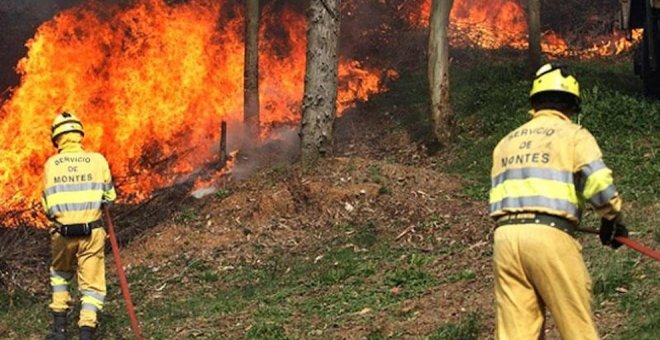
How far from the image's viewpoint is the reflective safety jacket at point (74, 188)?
8773 mm

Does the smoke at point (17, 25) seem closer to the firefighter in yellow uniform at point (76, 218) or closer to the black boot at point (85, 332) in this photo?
the firefighter in yellow uniform at point (76, 218)

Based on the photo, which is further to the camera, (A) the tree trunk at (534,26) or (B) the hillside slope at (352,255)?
(A) the tree trunk at (534,26)

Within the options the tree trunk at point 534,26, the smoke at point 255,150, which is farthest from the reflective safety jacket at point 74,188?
the tree trunk at point 534,26

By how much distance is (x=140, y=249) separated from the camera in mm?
12766

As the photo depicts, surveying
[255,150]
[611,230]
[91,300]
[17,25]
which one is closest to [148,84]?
[17,25]

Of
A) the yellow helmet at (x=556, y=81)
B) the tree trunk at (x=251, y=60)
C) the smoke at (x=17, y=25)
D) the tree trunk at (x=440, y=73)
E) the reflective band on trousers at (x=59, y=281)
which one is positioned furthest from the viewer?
the smoke at (x=17, y=25)

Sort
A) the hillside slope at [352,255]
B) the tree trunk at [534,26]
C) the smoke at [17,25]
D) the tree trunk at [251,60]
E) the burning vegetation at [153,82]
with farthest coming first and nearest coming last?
the smoke at [17,25] → the tree trunk at [534,26] → the burning vegetation at [153,82] → the tree trunk at [251,60] → the hillside slope at [352,255]

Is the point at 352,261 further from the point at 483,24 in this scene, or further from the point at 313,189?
the point at 483,24

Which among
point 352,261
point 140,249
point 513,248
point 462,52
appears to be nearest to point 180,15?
point 462,52

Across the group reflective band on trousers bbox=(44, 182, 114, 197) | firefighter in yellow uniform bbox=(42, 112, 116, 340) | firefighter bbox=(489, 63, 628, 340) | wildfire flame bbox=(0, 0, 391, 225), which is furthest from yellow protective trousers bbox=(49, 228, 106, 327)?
wildfire flame bbox=(0, 0, 391, 225)

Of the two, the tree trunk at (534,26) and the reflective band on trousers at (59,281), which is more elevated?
the tree trunk at (534,26)

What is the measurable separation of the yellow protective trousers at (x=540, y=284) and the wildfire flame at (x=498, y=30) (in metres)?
22.1

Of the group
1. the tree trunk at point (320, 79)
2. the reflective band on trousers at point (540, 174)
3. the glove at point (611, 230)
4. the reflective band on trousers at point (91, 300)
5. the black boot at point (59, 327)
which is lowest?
the black boot at point (59, 327)

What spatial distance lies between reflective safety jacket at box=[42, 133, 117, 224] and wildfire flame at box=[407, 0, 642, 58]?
64.0ft
